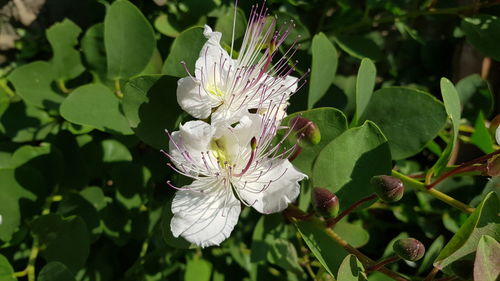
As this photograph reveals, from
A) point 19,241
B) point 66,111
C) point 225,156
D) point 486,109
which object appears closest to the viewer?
point 225,156

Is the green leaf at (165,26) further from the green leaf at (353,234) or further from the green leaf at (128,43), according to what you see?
the green leaf at (353,234)

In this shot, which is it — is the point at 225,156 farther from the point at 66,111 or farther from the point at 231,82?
the point at 66,111

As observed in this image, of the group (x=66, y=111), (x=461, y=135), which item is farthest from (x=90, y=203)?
(x=461, y=135)

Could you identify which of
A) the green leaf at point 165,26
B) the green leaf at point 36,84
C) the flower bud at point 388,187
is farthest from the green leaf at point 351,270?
the green leaf at point 36,84

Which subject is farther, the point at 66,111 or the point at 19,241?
the point at 19,241

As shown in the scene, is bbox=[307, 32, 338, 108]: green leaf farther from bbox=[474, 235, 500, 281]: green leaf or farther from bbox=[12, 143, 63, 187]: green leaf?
bbox=[12, 143, 63, 187]: green leaf

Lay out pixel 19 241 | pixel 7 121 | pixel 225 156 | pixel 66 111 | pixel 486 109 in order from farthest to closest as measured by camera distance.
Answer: pixel 486 109, pixel 7 121, pixel 19 241, pixel 66 111, pixel 225 156

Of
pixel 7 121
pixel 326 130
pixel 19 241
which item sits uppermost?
pixel 326 130

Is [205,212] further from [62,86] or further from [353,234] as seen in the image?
[62,86]

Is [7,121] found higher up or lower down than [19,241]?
higher up
